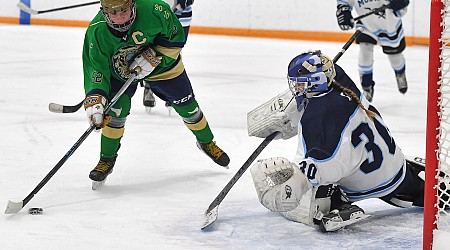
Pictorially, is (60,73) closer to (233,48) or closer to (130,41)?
(233,48)

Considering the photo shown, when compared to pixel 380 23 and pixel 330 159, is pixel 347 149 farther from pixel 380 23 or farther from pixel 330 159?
pixel 380 23

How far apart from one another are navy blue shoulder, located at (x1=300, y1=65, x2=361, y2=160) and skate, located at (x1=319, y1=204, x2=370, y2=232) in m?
0.26

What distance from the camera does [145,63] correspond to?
329cm

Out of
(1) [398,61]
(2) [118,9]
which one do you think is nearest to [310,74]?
(2) [118,9]

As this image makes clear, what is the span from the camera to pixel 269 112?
300 centimetres

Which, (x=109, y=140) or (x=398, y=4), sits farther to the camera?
(x=398, y=4)

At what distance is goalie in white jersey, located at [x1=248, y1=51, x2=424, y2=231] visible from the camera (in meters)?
2.56

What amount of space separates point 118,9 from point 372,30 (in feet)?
8.49

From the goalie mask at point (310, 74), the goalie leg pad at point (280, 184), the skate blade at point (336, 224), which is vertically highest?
the goalie mask at point (310, 74)

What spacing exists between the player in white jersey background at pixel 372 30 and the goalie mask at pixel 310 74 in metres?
2.56

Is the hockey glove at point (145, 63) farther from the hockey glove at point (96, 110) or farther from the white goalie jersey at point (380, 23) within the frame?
the white goalie jersey at point (380, 23)

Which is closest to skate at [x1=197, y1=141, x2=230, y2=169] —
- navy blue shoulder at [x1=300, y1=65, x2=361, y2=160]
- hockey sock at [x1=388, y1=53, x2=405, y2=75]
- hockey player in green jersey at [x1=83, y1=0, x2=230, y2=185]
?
hockey player in green jersey at [x1=83, y1=0, x2=230, y2=185]

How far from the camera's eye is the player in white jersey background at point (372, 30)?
5223 millimetres

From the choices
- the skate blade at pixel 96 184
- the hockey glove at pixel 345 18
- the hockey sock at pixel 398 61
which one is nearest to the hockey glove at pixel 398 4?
the hockey glove at pixel 345 18
